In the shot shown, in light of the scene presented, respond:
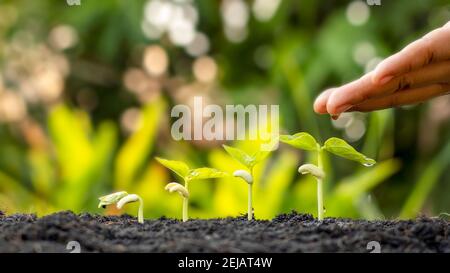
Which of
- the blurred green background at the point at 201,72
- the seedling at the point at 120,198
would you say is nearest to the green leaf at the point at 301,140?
the seedling at the point at 120,198

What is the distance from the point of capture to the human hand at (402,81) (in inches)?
34.0

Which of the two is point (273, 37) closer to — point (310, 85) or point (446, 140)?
point (310, 85)

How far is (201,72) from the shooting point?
3.35 m

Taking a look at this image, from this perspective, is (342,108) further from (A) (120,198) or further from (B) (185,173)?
(A) (120,198)

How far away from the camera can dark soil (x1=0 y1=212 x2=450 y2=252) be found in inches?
28.2

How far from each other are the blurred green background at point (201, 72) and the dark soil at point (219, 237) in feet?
5.06

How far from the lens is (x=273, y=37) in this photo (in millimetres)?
3412

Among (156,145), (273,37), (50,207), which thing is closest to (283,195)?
(50,207)

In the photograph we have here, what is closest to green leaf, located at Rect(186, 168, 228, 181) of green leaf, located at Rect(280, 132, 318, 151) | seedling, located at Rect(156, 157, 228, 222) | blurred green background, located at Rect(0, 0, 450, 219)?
seedling, located at Rect(156, 157, 228, 222)

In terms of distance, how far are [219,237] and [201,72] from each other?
8.59ft

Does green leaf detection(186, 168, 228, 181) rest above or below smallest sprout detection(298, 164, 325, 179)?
above

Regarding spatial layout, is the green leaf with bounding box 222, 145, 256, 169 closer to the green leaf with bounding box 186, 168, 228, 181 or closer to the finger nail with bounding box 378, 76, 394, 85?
the green leaf with bounding box 186, 168, 228, 181

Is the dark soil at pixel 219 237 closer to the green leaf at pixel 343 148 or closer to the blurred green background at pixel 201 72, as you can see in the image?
the green leaf at pixel 343 148
